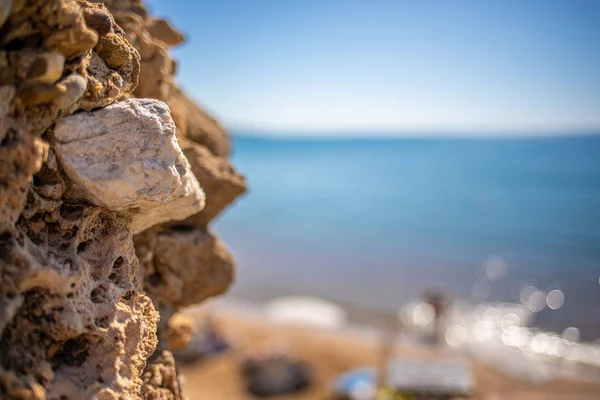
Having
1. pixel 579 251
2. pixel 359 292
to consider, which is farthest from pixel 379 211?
pixel 359 292

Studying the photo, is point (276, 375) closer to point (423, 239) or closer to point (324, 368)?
point (324, 368)

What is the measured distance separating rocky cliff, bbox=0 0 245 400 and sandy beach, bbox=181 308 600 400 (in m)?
8.12

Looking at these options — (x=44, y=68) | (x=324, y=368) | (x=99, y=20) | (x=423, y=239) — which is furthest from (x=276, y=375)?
(x=423, y=239)

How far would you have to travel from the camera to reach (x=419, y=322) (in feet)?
56.1

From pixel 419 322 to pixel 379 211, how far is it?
1058 inches

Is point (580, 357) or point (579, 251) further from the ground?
point (579, 251)

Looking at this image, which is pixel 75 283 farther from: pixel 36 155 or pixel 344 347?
pixel 344 347

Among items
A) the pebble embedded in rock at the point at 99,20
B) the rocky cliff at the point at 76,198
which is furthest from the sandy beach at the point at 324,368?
the pebble embedded in rock at the point at 99,20

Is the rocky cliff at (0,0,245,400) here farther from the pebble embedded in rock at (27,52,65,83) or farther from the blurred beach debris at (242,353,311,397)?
the blurred beach debris at (242,353,311,397)

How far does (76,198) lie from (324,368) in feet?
36.2

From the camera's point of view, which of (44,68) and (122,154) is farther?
(122,154)

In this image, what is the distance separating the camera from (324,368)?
12695 mm

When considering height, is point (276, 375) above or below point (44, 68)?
below

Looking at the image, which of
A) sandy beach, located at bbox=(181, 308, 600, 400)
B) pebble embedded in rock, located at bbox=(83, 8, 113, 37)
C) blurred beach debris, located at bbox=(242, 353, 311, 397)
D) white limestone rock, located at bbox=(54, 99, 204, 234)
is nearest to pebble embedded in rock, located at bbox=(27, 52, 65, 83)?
white limestone rock, located at bbox=(54, 99, 204, 234)
